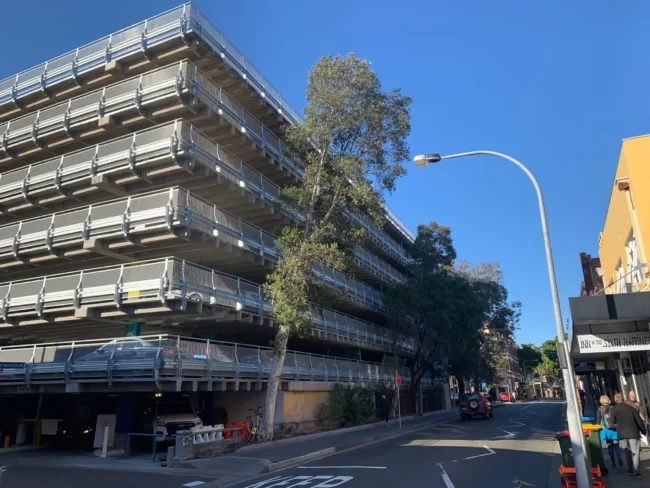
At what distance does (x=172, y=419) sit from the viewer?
720 inches

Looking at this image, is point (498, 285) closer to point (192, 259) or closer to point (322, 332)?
point (322, 332)

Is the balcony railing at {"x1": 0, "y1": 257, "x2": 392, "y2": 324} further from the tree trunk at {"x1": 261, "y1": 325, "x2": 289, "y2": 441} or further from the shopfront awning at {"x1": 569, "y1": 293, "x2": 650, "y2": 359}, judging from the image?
the shopfront awning at {"x1": 569, "y1": 293, "x2": 650, "y2": 359}

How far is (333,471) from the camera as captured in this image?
1330 cm

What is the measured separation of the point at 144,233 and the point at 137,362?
225 inches

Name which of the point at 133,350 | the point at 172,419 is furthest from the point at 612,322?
the point at 172,419

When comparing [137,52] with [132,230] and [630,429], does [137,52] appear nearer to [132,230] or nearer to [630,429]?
[132,230]

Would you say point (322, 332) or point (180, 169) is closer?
point (180, 169)

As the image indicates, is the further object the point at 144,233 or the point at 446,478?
the point at 144,233

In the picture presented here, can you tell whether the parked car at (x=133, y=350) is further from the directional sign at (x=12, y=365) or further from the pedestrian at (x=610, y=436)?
the pedestrian at (x=610, y=436)

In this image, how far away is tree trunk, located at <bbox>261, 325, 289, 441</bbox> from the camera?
2019 centimetres

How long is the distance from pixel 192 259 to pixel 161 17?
11.4 metres

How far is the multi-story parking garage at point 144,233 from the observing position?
1841 centimetres

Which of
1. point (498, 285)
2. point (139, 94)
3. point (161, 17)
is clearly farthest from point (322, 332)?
point (498, 285)

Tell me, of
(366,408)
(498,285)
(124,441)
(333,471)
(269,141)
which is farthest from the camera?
(498,285)
